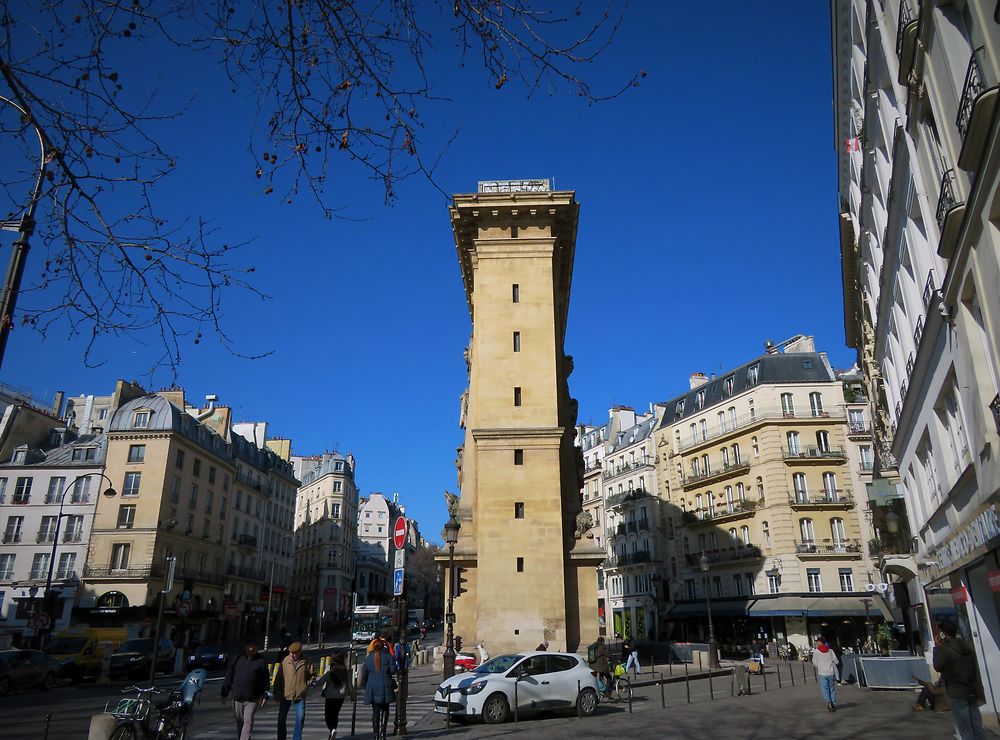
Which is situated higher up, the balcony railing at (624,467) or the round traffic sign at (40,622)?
the balcony railing at (624,467)

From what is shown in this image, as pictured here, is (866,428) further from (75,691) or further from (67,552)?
(67,552)

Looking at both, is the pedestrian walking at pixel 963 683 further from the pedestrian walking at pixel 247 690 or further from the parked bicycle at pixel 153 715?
the parked bicycle at pixel 153 715

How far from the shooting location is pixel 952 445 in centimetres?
1474

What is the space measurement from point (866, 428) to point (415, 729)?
130 feet

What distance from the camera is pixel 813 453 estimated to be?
44281 millimetres

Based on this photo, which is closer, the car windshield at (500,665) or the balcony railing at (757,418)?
the car windshield at (500,665)

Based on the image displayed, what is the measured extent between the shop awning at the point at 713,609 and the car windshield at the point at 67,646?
35572mm

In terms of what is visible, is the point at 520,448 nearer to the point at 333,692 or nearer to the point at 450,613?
the point at 450,613

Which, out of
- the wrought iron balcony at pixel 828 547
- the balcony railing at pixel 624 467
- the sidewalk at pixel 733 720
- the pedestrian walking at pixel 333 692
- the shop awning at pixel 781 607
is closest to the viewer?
the pedestrian walking at pixel 333 692

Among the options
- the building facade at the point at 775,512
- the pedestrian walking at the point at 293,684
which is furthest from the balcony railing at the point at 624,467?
the pedestrian walking at the point at 293,684

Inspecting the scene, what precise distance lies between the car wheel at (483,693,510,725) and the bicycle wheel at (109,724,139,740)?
23.8 ft

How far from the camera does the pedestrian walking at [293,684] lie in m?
11.2

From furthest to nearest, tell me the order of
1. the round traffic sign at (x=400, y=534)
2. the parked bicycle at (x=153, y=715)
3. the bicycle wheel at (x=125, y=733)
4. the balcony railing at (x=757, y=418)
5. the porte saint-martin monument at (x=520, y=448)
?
the balcony railing at (x=757, y=418), the porte saint-martin monument at (x=520, y=448), the round traffic sign at (x=400, y=534), the parked bicycle at (x=153, y=715), the bicycle wheel at (x=125, y=733)

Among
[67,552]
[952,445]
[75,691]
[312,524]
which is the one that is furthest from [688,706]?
[312,524]
